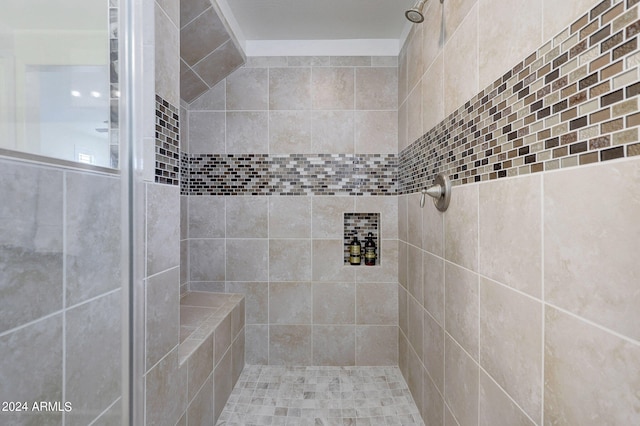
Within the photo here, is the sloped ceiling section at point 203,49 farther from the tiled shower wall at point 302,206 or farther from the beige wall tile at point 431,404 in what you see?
the beige wall tile at point 431,404

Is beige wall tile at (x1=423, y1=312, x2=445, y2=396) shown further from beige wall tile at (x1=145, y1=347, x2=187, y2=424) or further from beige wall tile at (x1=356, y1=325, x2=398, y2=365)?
beige wall tile at (x1=145, y1=347, x2=187, y2=424)

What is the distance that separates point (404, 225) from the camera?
1.86m

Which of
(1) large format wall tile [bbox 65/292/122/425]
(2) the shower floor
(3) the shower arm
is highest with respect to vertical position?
(3) the shower arm

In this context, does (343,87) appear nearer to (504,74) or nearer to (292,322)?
(504,74)

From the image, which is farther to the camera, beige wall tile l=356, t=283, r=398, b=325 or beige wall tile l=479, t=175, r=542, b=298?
beige wall tile l=356, t=283, r=398, b=325

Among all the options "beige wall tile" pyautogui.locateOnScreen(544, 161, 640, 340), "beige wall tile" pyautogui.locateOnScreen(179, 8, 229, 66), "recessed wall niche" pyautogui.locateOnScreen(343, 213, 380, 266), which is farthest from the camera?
"recessed wall niche" pyautogui.locateOnScreen(343, 213, 380, 266)

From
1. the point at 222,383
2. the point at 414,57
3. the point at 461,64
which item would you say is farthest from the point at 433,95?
the point at 222,383

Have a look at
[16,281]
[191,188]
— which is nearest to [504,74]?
[16,281]

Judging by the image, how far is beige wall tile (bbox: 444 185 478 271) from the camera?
0.95 metres

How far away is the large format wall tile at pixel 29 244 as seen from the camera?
1.77ft

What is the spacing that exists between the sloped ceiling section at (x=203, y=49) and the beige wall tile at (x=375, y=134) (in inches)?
38.1

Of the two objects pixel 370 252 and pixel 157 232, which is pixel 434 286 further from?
pixel 157 232

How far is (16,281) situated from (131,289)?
32 cm

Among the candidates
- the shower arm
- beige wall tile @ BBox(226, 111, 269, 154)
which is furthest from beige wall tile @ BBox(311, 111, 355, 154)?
the shower arm
